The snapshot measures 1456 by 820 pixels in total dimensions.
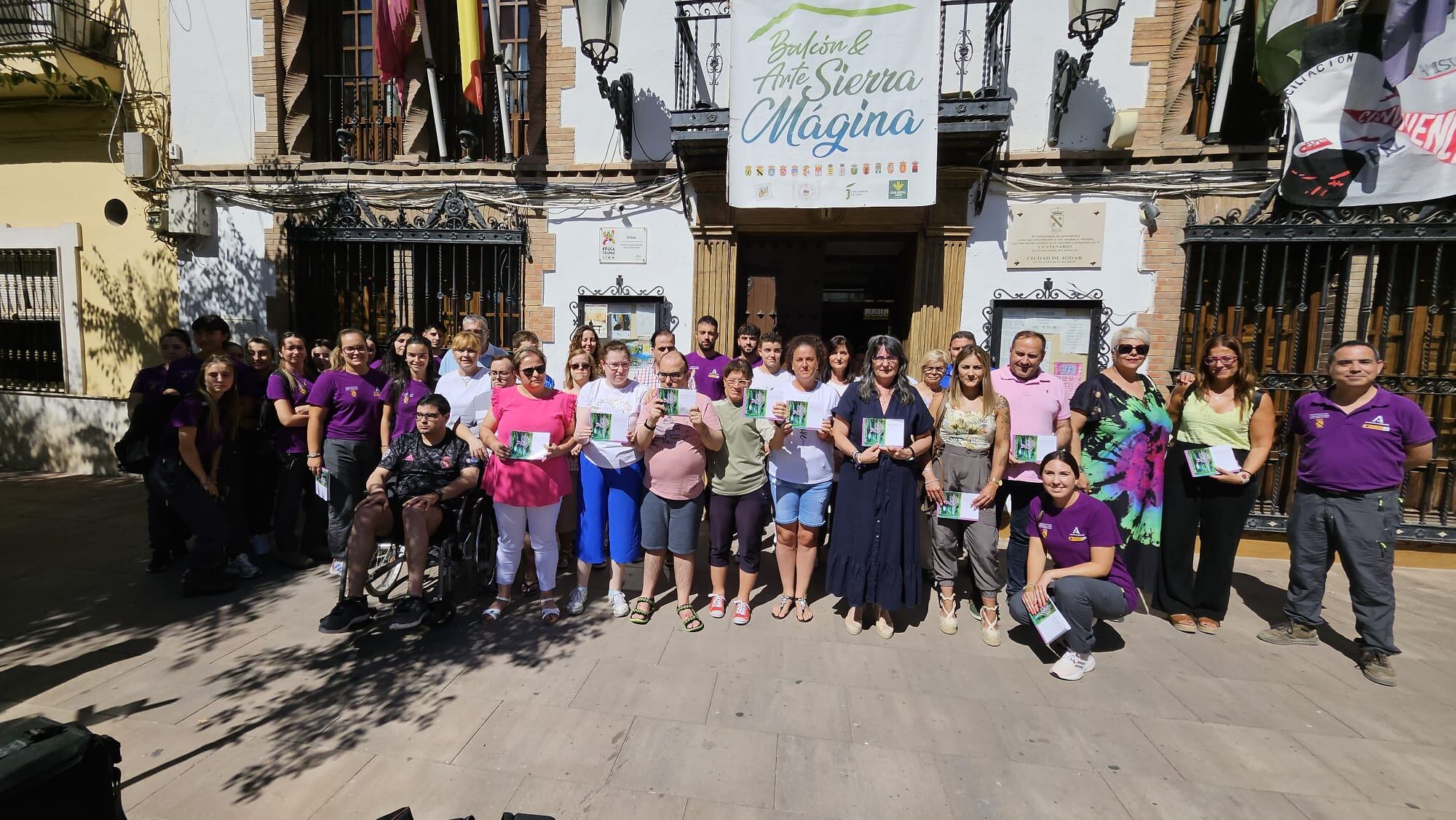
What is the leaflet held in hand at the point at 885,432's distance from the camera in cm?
368

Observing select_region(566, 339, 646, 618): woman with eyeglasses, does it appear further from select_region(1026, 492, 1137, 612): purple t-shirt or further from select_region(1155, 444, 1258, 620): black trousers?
select_region(1155, 444, 1258, 620): black trousers

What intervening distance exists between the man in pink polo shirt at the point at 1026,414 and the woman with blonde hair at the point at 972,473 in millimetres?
170

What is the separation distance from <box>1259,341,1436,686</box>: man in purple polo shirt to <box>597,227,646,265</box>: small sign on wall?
5.83m

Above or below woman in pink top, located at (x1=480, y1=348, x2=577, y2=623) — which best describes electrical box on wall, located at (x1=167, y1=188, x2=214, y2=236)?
above

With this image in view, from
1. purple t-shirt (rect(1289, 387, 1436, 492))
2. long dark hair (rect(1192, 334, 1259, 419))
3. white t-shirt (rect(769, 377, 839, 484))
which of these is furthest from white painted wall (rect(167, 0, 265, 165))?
purple t-shirt (rect(1289, 387, 1436, 492))

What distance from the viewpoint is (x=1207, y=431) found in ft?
13.3

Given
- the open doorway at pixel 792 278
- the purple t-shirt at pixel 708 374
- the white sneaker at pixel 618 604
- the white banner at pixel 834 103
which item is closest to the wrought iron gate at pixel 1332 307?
the open doorway at pixel 792 278

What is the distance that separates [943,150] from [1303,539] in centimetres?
425

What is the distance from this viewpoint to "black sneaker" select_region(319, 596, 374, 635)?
3719mm

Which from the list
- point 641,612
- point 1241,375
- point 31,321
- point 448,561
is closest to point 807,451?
point 641,612

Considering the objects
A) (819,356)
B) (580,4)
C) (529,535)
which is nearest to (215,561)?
(529,535)

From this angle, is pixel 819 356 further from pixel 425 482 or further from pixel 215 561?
pixel 215 561

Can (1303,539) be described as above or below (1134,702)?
above

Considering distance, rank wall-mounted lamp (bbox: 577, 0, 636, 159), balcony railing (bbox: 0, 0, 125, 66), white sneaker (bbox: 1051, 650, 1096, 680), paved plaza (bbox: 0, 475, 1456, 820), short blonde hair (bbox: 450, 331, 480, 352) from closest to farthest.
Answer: paved plaza (bbox: 0, 475, 1456, 820), white sneaker (bbox: 1051, 650, 1096, 680), short blonde hair (bbox: 450, 331, 480, 352), wall-mounted lamp (bbox: 577, 0, 636, 159), balcony railing (bbox: 0, 0, 125, 66)
